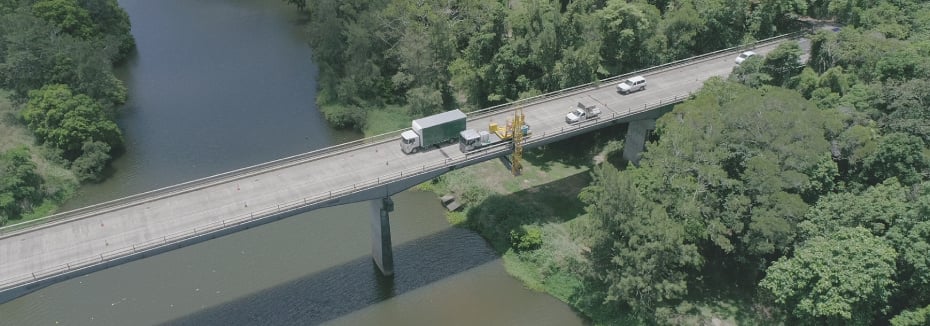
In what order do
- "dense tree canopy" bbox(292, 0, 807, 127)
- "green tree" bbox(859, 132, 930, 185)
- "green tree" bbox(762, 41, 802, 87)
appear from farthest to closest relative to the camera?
"dense tree canopy" bbox(292, 0, 807, 127) → "green tree" bbox(762, 41, 802, 87) → "green tree" bbox(859, 132, 930, 185)

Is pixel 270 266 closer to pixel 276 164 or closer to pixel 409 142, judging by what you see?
pixel 276 164

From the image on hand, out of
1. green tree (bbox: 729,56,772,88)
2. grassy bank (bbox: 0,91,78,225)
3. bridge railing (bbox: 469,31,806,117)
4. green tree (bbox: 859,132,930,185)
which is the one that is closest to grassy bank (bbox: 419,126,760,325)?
bridge railing (bbox: 469,31,806,117)

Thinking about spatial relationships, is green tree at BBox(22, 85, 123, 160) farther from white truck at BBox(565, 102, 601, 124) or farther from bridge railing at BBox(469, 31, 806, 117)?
white truck at BBox(565, 102, 601, 124)

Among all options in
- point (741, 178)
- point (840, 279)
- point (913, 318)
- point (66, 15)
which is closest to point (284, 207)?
point (741, 178)

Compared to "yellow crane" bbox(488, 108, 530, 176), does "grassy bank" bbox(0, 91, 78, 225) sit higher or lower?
lower

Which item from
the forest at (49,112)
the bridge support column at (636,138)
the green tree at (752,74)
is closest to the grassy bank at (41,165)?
the forest at (49,112)

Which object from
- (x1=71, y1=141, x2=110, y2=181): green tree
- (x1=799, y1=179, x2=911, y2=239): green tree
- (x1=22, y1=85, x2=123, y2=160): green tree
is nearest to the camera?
(x1=799, y1=179, x2=911, y2=239): green tree

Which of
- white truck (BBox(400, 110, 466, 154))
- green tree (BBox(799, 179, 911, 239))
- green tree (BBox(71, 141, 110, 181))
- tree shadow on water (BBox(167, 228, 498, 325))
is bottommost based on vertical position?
tree shadow on water (BBox(167, 228, 498, 325))
